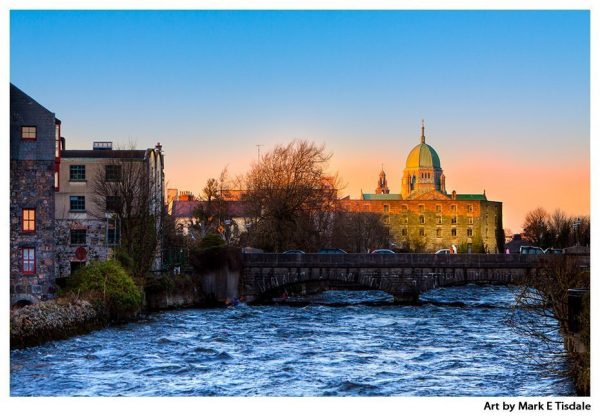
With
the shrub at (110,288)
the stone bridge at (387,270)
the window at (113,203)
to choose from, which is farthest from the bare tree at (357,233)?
the shrub at (110,288)

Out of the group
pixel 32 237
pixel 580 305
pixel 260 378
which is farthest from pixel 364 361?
pixel 32 237

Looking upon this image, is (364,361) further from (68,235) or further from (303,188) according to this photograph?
(303,188)

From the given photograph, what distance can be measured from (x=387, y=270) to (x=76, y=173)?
20167 mm

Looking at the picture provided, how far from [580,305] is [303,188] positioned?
183 feet

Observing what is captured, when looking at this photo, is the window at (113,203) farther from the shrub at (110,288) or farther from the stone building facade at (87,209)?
the shrub at (110,288)

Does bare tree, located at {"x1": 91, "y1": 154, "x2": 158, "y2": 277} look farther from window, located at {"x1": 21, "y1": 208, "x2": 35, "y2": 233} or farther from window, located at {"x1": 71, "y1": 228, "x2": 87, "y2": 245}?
window, located at {"x1": 21, "y1": 208, "x2": 35, "y2": 233}

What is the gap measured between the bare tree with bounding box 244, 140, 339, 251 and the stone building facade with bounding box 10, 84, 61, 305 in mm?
30071

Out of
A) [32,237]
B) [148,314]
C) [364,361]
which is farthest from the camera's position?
[148,314]

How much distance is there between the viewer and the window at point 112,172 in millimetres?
57497

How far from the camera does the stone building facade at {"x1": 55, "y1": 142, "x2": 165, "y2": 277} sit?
56.9 m

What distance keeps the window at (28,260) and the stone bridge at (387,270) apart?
64.4 ft

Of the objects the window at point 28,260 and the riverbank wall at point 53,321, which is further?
the window at point 28,260

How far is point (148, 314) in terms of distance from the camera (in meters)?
50.2
